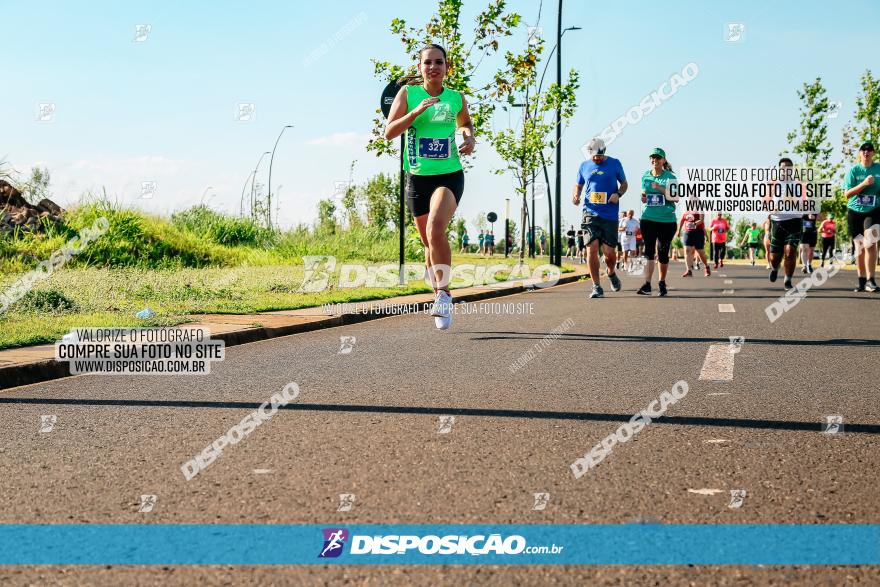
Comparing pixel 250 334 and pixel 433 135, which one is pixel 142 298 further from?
pixel 433 135

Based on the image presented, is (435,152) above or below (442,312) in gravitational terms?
above

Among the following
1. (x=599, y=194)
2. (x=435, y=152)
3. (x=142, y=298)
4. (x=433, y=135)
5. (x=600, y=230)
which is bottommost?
(x=142, y=298)

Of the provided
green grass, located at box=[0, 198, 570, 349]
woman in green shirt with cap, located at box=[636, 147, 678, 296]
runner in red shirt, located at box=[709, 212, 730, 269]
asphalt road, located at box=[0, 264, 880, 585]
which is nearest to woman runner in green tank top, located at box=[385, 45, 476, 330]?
asphalt road, located at box=[0, 264, 880, 585]

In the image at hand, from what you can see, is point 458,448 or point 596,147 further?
point 596,147

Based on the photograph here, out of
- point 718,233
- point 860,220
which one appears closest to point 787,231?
point 860,220

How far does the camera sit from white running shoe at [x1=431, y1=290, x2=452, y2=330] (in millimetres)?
7926

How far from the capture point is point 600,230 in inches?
523

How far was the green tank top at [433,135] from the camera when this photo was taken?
304 inches

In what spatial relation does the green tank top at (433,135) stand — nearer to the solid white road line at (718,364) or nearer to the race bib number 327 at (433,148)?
the race bib number 327 at (433,148)

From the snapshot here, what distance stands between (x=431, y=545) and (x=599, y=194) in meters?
10.6

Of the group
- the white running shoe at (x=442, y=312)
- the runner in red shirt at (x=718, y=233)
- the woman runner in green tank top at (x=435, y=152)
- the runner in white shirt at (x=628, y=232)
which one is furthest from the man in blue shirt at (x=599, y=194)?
the runner in white shirt at (x=628, y=232)

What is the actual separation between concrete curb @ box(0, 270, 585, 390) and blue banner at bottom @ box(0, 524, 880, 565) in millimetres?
3489

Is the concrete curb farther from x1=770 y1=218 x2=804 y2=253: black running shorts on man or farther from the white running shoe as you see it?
x1=770 y1=218 x2=804 y2=253: black running shorts on man

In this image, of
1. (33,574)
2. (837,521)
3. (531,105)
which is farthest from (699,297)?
(531,105)
